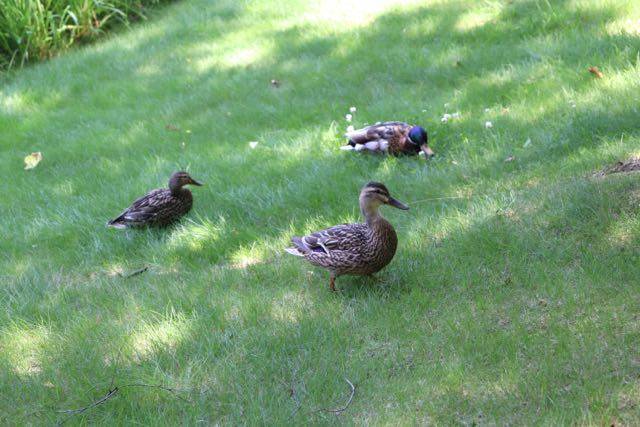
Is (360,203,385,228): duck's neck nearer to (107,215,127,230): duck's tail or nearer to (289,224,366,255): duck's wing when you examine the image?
(289,224,366,255): duck's wing

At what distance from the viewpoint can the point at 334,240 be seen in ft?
17.1

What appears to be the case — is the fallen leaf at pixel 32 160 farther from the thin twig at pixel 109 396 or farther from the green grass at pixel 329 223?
the thin twig at pixel 109 396

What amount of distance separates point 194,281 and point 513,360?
100 inches

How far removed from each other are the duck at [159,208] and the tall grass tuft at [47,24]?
19.8ft

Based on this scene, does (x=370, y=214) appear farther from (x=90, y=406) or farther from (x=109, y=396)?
(x=90, y=406)

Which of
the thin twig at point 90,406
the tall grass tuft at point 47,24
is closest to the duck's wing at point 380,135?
the thin twig at point 90,406

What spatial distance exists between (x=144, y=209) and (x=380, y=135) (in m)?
2.34

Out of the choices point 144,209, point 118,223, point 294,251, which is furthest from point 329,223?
point 118,223

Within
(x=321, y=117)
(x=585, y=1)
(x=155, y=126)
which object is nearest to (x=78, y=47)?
(x=155, y=126)

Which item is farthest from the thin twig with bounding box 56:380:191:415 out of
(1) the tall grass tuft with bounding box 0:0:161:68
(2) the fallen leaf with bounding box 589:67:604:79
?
(1) the tall grass tuft with bounding box 0:0:161:68

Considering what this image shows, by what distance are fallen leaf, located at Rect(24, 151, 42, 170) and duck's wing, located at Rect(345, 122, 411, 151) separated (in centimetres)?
390

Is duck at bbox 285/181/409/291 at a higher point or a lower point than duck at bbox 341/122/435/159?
higher

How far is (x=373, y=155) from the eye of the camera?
24.3 feet

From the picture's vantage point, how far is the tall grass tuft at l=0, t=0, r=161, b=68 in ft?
38.0
